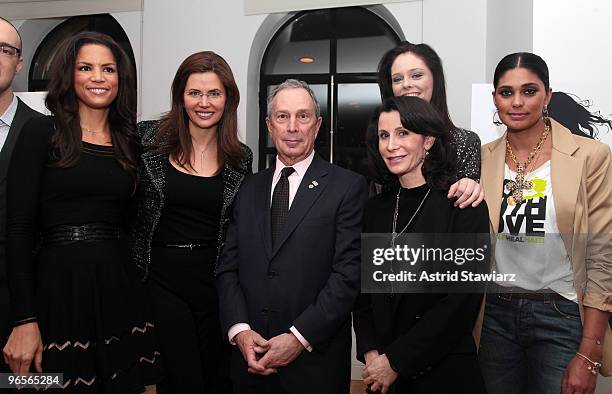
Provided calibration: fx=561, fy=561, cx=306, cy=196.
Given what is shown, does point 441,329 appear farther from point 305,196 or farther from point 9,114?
point 9,114

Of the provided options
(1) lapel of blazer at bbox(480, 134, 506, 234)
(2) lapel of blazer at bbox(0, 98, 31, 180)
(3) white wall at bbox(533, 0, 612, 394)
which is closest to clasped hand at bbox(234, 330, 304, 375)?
(1) lapel of blazer at bbox(480, 134, 506, 234)

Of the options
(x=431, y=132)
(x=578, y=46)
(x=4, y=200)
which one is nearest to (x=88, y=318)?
(x=4, y=200)

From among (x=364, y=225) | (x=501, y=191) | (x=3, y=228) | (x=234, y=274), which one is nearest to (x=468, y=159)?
(x=501, y=191)

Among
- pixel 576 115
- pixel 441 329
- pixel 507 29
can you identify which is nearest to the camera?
pixel 441 329

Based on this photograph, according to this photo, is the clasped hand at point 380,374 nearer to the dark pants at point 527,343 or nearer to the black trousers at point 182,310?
the dark pants at point 527,343

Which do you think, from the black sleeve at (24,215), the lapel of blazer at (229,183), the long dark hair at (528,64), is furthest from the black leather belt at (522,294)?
the black sleeve at (24,215)

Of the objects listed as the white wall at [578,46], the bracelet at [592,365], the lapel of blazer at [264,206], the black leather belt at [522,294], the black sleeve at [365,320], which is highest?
the white wall at [578,46]

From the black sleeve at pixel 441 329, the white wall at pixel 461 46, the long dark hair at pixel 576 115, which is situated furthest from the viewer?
the white wall at pixel 461 46

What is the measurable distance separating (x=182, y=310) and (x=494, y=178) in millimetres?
1378

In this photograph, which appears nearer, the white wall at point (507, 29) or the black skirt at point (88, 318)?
the black skirt at point (88, 318)

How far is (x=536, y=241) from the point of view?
2.15 m

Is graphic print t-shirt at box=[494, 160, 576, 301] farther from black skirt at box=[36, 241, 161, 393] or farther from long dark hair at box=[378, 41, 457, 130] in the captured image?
black skirt at box=[36, 241, 161, 393]

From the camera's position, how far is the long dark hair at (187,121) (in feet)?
7.95

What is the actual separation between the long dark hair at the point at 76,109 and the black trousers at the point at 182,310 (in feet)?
1.34
